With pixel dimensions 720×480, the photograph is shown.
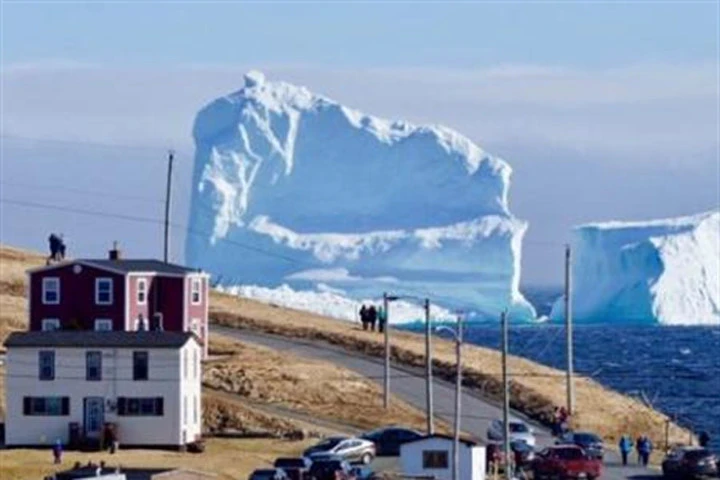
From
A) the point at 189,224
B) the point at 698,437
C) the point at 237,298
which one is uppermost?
the point at 189,224

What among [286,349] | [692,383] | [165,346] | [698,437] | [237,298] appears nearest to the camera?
[165,346]

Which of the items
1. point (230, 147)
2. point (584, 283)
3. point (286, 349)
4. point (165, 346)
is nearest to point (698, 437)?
point (286, 349)

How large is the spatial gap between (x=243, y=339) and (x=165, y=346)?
24169mm

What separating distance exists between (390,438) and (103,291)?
17.0 m

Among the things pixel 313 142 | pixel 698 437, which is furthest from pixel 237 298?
pixel 313 142

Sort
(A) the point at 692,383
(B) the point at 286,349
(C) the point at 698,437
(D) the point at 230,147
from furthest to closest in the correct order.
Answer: (D) the point at 230,147, (A) the point at 692,383, (B) the point at 286,349, (C) the point at 698,437

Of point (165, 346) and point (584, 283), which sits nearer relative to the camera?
point (165, 346)

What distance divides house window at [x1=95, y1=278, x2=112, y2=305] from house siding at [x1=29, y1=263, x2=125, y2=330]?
0.14 meters

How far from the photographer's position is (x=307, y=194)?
169375 millimetres

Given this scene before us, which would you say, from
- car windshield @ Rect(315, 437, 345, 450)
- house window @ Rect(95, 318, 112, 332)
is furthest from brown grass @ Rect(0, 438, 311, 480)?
house window @ Rect(95, 318, 112, 332)

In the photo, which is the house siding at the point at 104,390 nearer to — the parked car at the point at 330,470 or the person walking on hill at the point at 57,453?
the person walking on hill at the point at 57,453

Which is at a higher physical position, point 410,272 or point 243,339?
point 410,272

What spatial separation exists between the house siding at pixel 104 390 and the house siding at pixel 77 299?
9.41 m

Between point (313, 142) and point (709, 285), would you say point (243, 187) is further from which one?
point (709, 285)
